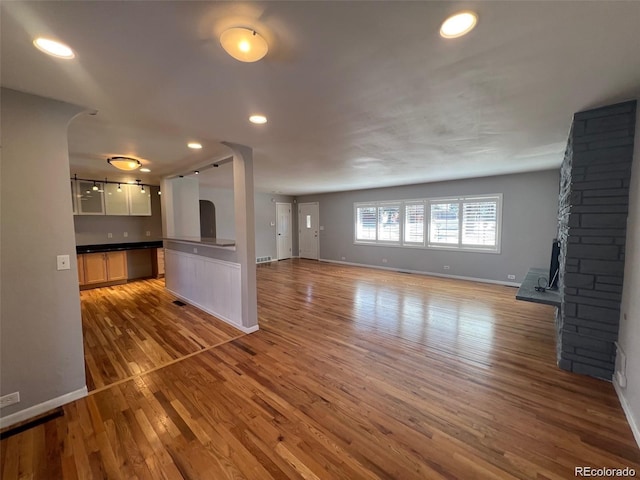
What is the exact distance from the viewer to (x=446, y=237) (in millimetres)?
6363

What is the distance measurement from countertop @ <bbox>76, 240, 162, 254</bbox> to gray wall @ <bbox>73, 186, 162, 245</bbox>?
192mm

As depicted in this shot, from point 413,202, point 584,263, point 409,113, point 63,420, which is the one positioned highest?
point 409,113

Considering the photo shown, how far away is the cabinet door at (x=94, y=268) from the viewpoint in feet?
17.9

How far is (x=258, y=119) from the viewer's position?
239 cm

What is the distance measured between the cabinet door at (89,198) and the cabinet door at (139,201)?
1.74 ft

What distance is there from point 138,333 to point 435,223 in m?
6.34

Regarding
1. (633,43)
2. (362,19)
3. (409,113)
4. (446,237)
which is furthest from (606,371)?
(446,237)

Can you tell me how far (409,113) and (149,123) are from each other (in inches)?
94.8

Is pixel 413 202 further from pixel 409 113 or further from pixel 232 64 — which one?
pixel 232 64

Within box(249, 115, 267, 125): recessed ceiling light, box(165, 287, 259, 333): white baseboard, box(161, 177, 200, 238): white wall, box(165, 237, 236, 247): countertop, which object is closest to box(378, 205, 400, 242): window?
box(165, 237, 236, 247): countertop

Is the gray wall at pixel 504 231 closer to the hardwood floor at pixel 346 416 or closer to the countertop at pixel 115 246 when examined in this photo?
the hardwood floor at pixel 346 416

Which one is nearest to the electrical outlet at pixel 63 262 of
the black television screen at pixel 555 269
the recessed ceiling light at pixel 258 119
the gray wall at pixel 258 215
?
the recessed ceiling light at pixel 258 119

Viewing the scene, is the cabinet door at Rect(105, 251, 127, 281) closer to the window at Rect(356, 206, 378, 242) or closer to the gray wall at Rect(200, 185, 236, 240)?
the gray wall at Rect(200, 185, 236, 240)

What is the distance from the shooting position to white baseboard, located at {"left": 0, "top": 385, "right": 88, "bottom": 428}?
1858 mm
